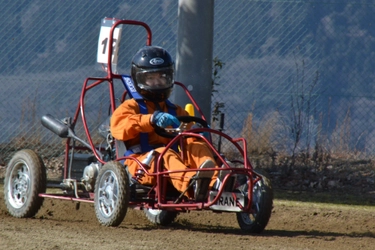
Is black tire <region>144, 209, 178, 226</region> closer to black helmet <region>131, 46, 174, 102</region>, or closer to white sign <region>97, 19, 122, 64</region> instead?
black helmet <region>131, 46, 174, 102</region>

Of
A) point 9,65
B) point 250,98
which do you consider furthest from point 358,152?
point 9,65

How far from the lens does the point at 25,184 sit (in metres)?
8.26

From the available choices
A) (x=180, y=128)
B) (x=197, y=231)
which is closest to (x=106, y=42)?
(x=180, y=128)

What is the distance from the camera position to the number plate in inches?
270

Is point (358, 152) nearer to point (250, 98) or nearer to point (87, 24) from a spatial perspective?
point (250, 98)

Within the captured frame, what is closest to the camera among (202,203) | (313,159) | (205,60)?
(202,203)

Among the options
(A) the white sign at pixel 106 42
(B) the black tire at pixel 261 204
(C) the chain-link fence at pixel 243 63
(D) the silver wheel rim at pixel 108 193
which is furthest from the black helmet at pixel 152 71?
Result: (C) the chain-link fence at pixel 243 63

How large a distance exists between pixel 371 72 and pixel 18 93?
5786mm

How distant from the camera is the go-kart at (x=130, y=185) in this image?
6918 millimetres

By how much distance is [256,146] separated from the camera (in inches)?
513

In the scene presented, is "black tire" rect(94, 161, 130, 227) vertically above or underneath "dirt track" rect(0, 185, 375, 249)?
above

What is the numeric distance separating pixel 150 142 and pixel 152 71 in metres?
0.65

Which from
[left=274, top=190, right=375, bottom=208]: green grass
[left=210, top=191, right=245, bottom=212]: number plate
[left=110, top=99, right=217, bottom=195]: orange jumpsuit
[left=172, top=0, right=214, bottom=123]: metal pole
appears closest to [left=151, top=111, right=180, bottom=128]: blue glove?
[left=110, top=99, right=217, bottom=195]: orange jumpsuit

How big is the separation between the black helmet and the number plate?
1.38 metres
